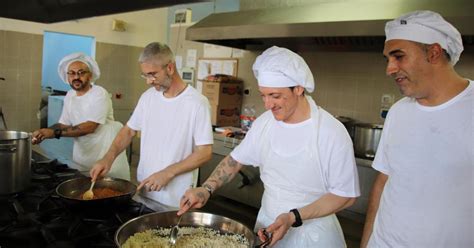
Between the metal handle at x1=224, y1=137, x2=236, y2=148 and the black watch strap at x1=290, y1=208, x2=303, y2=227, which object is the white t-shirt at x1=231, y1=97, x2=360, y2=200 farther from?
the metal handle at x1=224, y1=137, x2=236, y2=148

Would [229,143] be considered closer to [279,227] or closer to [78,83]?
[78,83]

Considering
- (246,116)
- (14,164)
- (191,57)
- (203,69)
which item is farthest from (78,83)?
(191,57)

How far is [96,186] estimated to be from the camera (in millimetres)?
1782

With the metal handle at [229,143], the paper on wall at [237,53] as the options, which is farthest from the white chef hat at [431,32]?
the paper on wall at [237,53]

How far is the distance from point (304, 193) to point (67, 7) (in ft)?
4.62

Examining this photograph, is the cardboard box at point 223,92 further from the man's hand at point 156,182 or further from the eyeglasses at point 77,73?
the man's hand at point 156,182

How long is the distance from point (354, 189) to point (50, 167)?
164cm

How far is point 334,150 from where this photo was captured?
1.36 m

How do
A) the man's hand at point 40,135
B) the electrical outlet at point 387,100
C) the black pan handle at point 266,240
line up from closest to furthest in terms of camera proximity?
the black pan handle at point 266,240 → the man's hand at point 40,135 → the electrical outlet at point 387,100

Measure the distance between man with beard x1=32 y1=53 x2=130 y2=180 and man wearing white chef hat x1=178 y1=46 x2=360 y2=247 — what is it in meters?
1.22

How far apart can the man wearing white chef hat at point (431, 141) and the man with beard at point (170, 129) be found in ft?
3.01

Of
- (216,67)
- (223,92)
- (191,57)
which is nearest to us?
(223,92)

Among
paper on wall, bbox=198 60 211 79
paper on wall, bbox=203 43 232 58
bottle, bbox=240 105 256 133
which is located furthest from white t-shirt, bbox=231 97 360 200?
paper on wall, bbox=198 60 211 79

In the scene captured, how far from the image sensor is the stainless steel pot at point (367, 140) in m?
2.92
